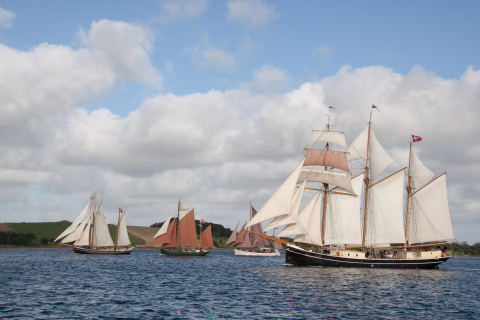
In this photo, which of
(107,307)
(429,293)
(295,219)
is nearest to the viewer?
(107,307)

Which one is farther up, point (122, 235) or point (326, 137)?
point (326, 137)

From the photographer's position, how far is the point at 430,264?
70250 millimetres

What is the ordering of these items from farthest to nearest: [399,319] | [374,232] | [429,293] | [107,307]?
[374,232]
[429,293]
[107,307]
[399,319]

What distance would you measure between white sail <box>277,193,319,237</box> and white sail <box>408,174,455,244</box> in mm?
17491

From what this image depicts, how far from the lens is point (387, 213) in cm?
→ 7238

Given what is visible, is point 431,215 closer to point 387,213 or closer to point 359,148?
point 387,213

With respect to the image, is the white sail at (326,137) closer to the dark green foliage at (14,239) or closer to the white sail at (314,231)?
the white sail at (314,231)

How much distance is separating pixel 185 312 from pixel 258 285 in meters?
17.4

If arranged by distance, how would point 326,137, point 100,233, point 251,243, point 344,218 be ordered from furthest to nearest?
point 251,243 < point 100,233 < point 326,137 < point 344,218

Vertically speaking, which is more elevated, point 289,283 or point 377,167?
point 377,167

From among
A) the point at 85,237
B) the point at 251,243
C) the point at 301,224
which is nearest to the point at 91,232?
the point at 85,237

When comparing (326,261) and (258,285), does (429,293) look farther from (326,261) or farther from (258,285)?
(326,261)

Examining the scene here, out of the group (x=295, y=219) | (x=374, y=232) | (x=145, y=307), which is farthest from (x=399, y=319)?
(x=374, y=232)

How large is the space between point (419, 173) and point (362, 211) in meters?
11.8
